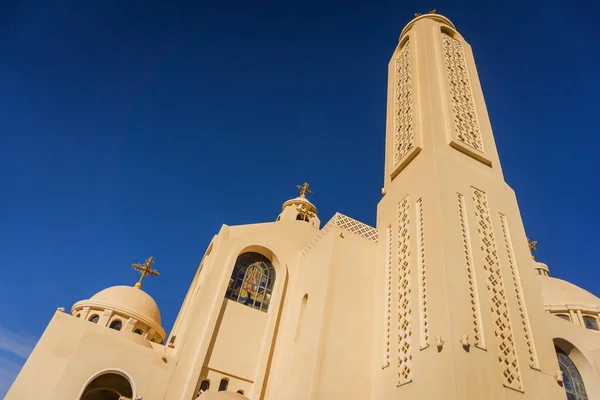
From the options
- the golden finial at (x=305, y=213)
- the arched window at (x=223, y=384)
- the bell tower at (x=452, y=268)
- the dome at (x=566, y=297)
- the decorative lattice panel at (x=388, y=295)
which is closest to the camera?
the bell tower at (x=452, y=268)

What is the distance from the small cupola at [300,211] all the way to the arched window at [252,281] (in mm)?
3982

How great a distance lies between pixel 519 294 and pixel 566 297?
41.6 ft

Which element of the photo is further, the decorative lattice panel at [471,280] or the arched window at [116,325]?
the arched window at [116,325]

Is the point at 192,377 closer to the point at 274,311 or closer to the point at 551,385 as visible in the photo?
the point at 274,311

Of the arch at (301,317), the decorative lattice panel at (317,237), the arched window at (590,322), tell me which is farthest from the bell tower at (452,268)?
the arched window at (590,322)

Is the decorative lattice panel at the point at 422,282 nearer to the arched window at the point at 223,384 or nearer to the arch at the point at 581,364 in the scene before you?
the arched window at the point at 223,384

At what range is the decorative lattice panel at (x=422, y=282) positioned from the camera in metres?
7.10

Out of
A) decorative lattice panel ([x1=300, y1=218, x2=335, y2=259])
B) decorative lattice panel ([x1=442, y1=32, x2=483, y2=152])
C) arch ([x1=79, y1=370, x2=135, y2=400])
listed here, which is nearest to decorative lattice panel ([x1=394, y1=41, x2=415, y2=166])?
decorative lattice panel ([x1=442, y1=32, x2=483, y2=152])

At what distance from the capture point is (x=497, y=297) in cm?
755

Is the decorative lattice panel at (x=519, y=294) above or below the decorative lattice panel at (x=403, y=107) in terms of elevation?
below

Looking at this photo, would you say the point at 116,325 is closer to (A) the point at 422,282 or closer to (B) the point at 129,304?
(B) the point at 129,304

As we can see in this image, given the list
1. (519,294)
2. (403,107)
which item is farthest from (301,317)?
(403,107)

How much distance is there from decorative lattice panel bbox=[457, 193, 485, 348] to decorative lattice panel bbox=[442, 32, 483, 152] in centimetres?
253

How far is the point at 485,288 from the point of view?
7430mm
